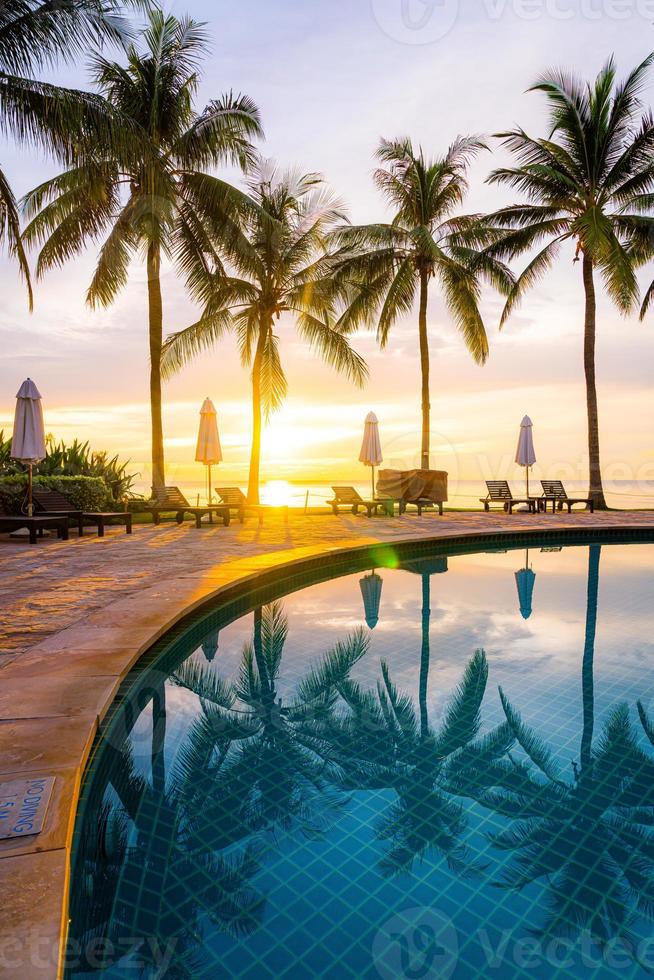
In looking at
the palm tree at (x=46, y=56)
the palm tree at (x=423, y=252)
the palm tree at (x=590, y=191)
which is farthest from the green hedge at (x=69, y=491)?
the palm tree at (x=590, y=191)

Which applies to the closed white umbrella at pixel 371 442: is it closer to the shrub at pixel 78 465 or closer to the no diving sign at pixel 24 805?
the shrub at pixel 78 465

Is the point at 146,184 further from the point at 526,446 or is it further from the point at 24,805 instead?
the point at 24,805

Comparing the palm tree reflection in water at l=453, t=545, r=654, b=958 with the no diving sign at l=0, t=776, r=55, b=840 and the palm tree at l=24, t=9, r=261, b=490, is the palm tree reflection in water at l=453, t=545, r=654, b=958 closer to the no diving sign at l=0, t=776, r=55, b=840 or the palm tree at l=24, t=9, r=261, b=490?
the no diving sign at l=0, t=776, r=55, b=840

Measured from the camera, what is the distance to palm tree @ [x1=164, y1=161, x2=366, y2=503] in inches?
621

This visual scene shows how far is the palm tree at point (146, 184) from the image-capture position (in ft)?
42.0

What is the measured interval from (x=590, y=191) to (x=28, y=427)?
15.4 meters

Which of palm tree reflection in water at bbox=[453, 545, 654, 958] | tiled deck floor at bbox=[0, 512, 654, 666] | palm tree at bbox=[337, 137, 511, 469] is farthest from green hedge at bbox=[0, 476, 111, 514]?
palm tree reflection in water at bbox=[453, 545, 654, 958]

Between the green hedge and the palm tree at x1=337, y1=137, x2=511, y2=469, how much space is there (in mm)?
8864

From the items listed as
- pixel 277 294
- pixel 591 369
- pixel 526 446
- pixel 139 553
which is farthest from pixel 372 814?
pixel 591 369

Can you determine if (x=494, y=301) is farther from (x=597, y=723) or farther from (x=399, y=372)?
(x=597, y=723)

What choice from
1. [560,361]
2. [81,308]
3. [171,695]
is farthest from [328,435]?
[171,695]

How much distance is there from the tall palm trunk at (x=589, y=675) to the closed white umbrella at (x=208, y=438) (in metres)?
9.22

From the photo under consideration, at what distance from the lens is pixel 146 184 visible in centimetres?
1216

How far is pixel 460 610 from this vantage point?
6.33 metres
